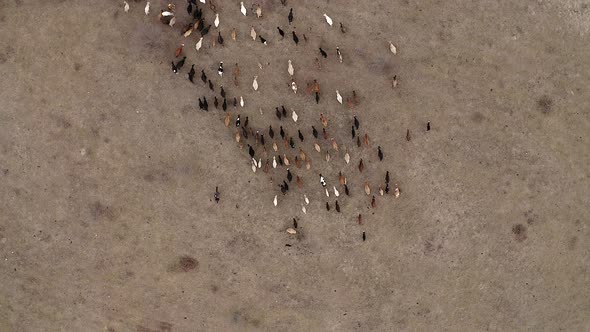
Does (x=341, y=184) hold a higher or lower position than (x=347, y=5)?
lower

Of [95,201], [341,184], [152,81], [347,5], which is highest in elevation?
[347,5]

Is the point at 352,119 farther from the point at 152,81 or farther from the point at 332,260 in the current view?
the point at 152,81

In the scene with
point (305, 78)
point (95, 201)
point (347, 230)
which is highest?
point (305, 78)

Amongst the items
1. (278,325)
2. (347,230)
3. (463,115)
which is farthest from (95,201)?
(463,115)

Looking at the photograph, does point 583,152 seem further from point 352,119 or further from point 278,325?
point 278,325

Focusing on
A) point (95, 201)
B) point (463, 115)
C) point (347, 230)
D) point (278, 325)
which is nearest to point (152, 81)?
point (95, 201)

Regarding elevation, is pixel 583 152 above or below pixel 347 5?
below
